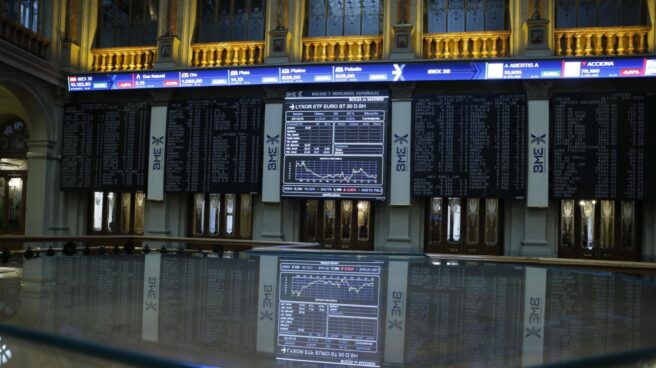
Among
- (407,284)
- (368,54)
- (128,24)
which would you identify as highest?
(128,24)

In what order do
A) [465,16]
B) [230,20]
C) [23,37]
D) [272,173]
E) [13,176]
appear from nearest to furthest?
[465,16]
[272,173]
[23,37]
[230,20]
[13,176]

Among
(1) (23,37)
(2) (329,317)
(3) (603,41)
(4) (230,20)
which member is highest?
(4) (230,20)

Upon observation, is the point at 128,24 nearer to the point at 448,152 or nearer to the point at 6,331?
the point at 448,152

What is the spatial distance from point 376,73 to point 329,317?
34.9ft

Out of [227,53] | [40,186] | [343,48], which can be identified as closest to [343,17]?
[343,48]

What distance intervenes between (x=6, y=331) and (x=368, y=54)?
12.8 m

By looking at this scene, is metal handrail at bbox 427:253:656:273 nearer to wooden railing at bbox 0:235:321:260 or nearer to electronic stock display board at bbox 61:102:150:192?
wooden railing at bbox 0:235:321:260

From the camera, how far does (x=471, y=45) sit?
44.7ft

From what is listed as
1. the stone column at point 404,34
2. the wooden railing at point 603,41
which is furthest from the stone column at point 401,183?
the wooden railing at point 603,41

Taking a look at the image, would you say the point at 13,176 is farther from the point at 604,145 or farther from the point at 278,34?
the point at 604,145

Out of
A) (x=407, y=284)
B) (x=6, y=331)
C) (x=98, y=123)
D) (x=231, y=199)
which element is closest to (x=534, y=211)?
(x=231, y=199)

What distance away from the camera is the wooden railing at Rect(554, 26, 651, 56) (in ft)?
41.9

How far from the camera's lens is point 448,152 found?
13.2 meters

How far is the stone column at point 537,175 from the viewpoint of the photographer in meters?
12.8
